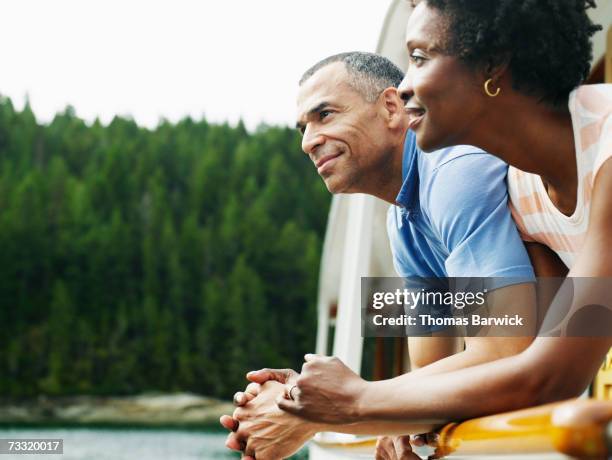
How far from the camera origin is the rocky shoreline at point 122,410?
3200cm

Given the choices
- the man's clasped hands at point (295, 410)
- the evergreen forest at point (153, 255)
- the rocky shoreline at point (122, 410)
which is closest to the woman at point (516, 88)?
the man's clasped hands at point (295, 410)

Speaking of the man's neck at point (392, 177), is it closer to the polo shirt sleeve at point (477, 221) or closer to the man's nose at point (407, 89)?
the polo shirt sleeve at point (477, 221)

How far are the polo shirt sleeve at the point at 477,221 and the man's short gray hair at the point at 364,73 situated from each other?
0.32 m

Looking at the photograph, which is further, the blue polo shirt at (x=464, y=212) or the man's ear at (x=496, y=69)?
the blue polo shirt at (x=464, y=212)

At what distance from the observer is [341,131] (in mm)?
1457

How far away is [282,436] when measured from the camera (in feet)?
3.99

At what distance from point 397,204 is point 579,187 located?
494mm

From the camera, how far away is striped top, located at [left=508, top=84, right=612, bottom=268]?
3.13ft

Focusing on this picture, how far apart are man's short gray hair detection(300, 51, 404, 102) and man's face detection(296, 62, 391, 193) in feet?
0.04

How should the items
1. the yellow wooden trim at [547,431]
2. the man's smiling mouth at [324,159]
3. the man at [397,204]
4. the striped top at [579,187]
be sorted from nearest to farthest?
1. the yellow wooden trim at [547,431]
2. the striped top at [579,187]
3. the man at [397,204]
4. the man's smiling mouth at [324,159]

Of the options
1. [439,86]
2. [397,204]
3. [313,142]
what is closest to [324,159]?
[313,142]

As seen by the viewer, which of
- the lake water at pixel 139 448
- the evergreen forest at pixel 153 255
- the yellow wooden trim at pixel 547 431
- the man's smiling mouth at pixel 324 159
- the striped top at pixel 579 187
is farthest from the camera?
the evergreen forest at pixel 153 255

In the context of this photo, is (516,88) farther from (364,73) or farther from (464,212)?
(364,73)

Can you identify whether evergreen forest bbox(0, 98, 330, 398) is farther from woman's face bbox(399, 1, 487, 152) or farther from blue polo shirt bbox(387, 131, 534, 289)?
woman's face bbox(399, 1, 487, 152)
